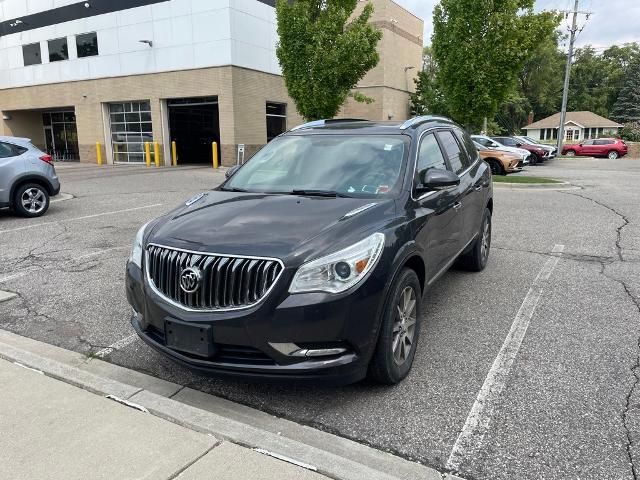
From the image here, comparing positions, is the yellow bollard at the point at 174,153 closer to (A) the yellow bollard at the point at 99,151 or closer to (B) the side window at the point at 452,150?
(A) the yellow bollard at the point at 99,151

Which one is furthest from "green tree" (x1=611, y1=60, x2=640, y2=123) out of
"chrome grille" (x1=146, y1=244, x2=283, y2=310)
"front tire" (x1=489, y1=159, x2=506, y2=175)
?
"chrome grille" (x1=146, y1=244, x2=283, y2=310)

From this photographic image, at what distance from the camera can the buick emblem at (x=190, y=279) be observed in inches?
117

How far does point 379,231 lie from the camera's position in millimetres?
3189

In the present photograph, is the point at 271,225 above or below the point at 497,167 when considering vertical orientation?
above

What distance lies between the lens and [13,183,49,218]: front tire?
9.71m

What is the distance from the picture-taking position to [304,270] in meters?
2.84

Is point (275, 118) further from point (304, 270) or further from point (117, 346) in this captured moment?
point (304, 270)

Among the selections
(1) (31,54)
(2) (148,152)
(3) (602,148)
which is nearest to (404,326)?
(2) (148,152)

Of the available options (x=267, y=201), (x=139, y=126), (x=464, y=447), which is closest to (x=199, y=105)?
(x=139, y=126)

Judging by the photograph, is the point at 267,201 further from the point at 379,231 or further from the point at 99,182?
the point at 99,182

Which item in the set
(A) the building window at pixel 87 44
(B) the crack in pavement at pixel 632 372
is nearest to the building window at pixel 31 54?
(A) the building window at pixel 87 44

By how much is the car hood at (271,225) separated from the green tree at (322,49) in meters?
14.9

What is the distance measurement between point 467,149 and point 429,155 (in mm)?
1633

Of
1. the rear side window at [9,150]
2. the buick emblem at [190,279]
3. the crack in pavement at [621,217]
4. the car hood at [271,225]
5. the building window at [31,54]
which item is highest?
the building window at [31,54]
